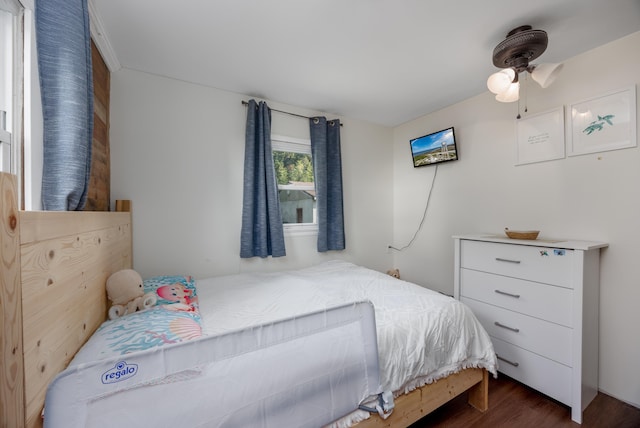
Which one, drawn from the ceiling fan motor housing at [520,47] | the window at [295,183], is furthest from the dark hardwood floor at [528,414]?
the ceiling fan motor housing at [520,47]

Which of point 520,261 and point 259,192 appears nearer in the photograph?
point 520,261

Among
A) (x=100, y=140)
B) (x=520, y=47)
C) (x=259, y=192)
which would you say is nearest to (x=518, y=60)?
(x=520, y=47)

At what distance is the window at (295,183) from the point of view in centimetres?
270

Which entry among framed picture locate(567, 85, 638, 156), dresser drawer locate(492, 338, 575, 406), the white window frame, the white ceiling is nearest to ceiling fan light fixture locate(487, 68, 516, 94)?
the white ceiling

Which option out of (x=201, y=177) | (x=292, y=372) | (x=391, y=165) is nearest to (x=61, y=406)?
(x=292, y=372)

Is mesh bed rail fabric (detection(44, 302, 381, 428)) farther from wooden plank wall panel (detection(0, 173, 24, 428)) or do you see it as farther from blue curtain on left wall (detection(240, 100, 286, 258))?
blue curtain on left wall (detection(240, 100, 286, 258))

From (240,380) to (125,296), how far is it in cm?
91

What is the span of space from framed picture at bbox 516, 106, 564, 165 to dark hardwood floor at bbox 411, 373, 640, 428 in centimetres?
174

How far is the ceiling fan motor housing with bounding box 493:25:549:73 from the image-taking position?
4.92 feet

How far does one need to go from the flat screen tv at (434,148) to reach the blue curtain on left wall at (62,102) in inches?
114

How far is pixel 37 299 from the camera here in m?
0.67

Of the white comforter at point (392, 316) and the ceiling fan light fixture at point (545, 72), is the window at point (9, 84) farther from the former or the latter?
the ceiling fan light fixture at point (545, 72)

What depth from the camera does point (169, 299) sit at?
4.73 ft

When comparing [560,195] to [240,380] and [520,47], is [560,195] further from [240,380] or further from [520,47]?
[240,380]
